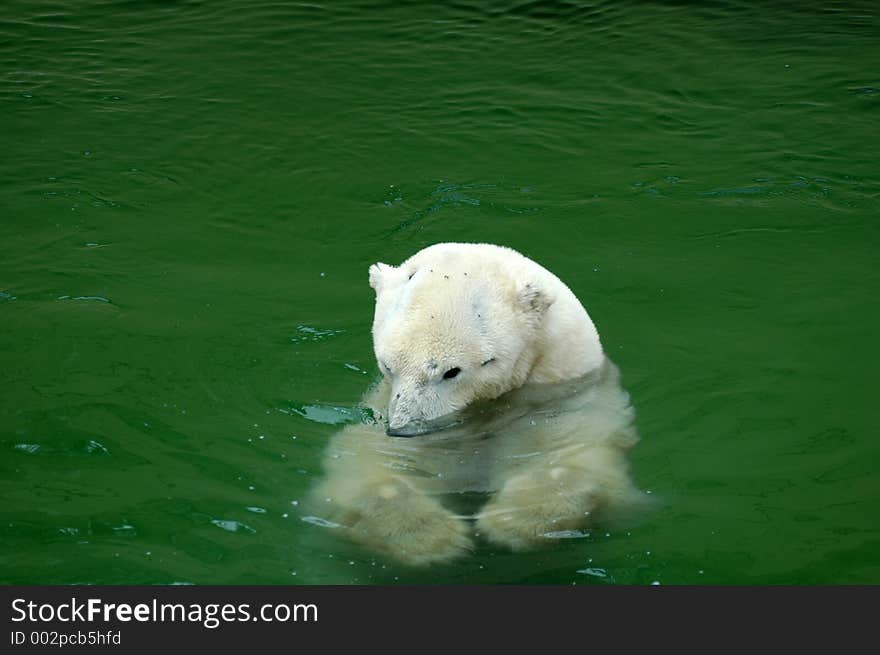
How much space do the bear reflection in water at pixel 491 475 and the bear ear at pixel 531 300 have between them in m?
0.43

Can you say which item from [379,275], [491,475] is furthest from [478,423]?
[379,275]

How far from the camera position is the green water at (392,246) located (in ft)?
16.4

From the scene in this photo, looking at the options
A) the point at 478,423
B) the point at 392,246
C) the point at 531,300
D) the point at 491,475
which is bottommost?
the point at 491,475

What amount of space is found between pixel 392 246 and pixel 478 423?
2.69m

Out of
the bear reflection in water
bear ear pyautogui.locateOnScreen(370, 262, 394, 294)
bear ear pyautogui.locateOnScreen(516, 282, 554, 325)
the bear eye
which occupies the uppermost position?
bear ear pyautogui.locateOnScreen(370, 262, 394, 294)

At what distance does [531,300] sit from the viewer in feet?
16.6

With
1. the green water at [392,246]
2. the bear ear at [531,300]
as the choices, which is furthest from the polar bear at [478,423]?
the green water at [392,246]

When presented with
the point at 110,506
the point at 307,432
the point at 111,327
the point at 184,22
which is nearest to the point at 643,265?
the point at 307,432

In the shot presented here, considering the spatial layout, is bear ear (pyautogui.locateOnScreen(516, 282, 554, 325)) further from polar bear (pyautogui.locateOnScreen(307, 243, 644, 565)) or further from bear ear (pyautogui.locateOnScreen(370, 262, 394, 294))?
bear ear (pyautogui.locateOnScreen(370, 262, 394, 294))

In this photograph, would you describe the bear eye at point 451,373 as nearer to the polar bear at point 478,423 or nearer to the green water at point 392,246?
the polar bear at point 478,423

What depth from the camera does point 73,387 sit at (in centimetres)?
613

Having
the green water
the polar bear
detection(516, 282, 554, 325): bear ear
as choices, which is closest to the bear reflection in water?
the polar bear

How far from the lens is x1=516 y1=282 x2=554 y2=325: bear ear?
5039 millimetres

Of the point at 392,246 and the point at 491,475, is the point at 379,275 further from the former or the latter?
the point at 392,246
